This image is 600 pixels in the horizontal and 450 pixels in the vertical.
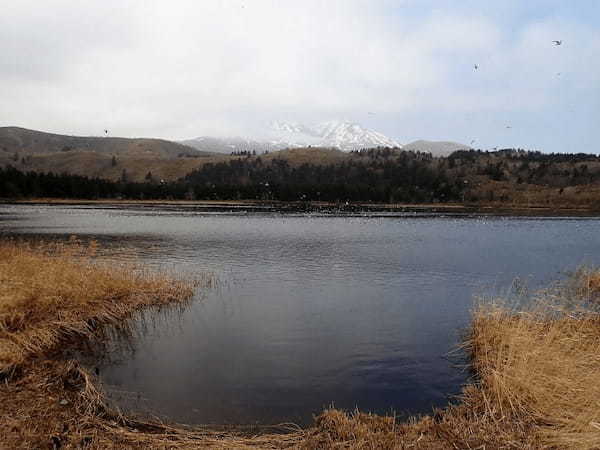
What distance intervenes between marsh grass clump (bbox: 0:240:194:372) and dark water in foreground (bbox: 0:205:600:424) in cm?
226

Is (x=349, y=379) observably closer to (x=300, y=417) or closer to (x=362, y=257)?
(x=300, y=417)

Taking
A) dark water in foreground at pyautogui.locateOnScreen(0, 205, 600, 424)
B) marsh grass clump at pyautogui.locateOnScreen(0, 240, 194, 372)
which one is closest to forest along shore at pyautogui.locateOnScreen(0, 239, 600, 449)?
marsh grass clump at pyautogui.locateOnScreen(0, 240, 194, 372)

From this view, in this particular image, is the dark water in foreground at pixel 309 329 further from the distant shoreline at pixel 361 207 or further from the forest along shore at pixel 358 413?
the distant shoreline at pixel 361 207

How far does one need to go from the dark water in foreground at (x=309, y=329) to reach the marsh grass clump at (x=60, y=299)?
226 cm

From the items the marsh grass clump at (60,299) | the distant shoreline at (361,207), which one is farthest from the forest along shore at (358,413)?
the distant shoreline at (361,207)

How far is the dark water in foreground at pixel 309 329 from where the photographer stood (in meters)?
13.1

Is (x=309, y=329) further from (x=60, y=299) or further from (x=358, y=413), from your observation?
(x=60, y=299)

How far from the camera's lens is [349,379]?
14461 millimetres

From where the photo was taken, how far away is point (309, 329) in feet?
65.0

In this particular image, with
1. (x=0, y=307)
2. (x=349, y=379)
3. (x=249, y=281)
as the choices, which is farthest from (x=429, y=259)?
(x=0, y=307)

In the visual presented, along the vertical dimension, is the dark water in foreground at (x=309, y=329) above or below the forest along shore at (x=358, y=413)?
below

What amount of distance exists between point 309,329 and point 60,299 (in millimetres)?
10757

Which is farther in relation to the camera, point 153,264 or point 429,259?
point 429,259

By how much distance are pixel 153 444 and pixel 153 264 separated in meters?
26.4
